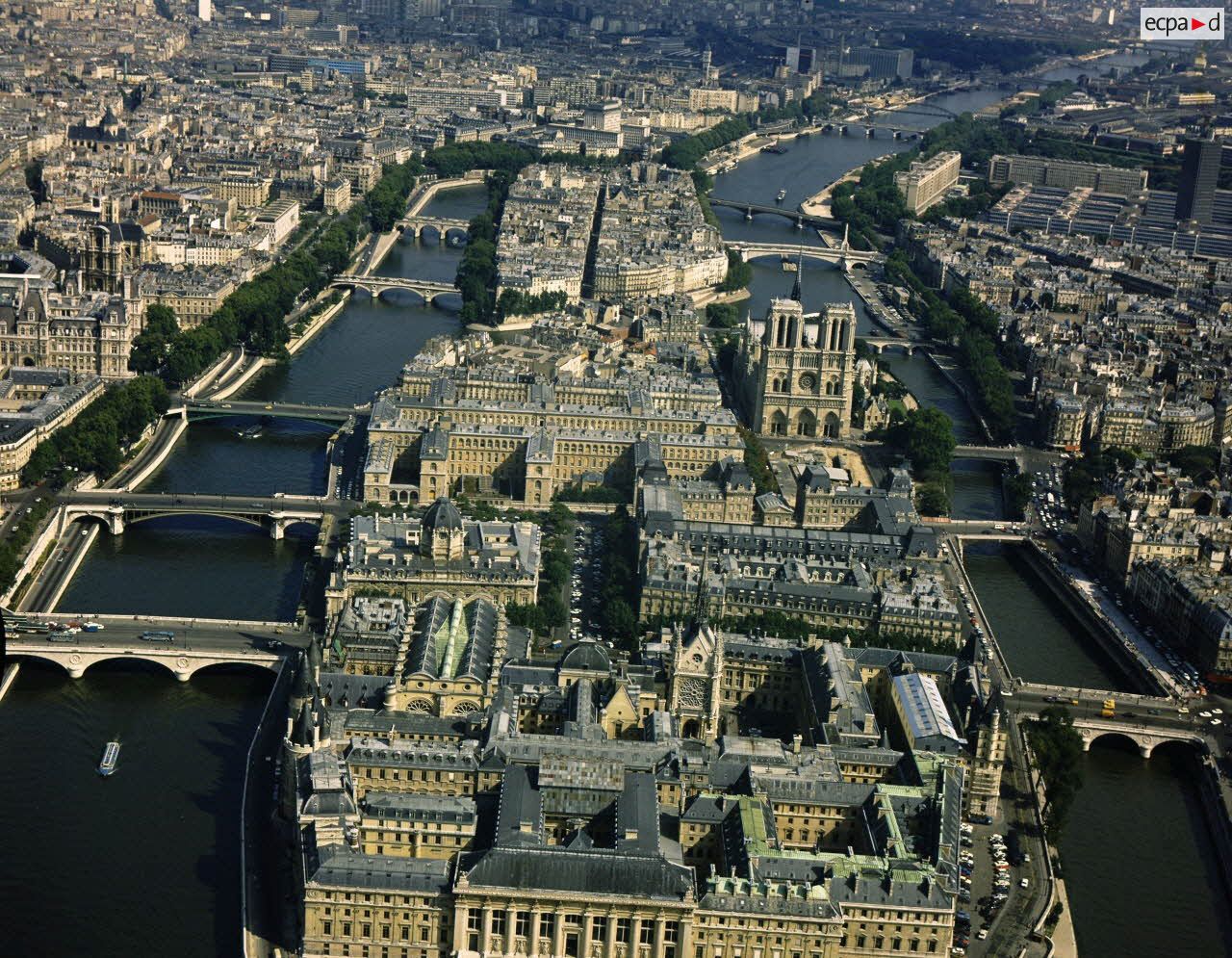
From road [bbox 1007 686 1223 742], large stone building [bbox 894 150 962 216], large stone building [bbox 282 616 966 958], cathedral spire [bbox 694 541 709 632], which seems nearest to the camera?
large stone building [bbox 282 616 966 958]

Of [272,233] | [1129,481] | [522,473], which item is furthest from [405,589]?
[272,233]

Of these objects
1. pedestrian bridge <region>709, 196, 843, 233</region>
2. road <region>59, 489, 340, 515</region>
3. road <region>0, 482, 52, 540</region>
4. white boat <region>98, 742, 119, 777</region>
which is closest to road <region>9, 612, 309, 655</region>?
white boat <region>98, 742, 119, 777</region>

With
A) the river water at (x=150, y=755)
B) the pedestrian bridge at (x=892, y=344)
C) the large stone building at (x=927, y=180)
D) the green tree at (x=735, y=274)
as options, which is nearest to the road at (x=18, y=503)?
the river water at (x=150, y=755)

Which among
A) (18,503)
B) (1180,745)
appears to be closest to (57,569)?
(18,503)

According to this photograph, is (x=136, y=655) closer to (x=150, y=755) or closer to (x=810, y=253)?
(x=150, y=755)

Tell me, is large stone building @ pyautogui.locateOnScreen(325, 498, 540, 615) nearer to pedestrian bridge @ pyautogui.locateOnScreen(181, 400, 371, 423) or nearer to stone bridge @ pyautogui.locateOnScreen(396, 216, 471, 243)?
pedestrian bridge @ pyautogui.locateOnScreen(181, 400, 371, 423)

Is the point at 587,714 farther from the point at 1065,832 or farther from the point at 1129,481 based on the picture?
the point at 1129,481

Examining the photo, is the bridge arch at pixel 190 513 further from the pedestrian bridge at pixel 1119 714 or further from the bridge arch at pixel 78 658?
the pedestrian bridge at pixel 1119 714
